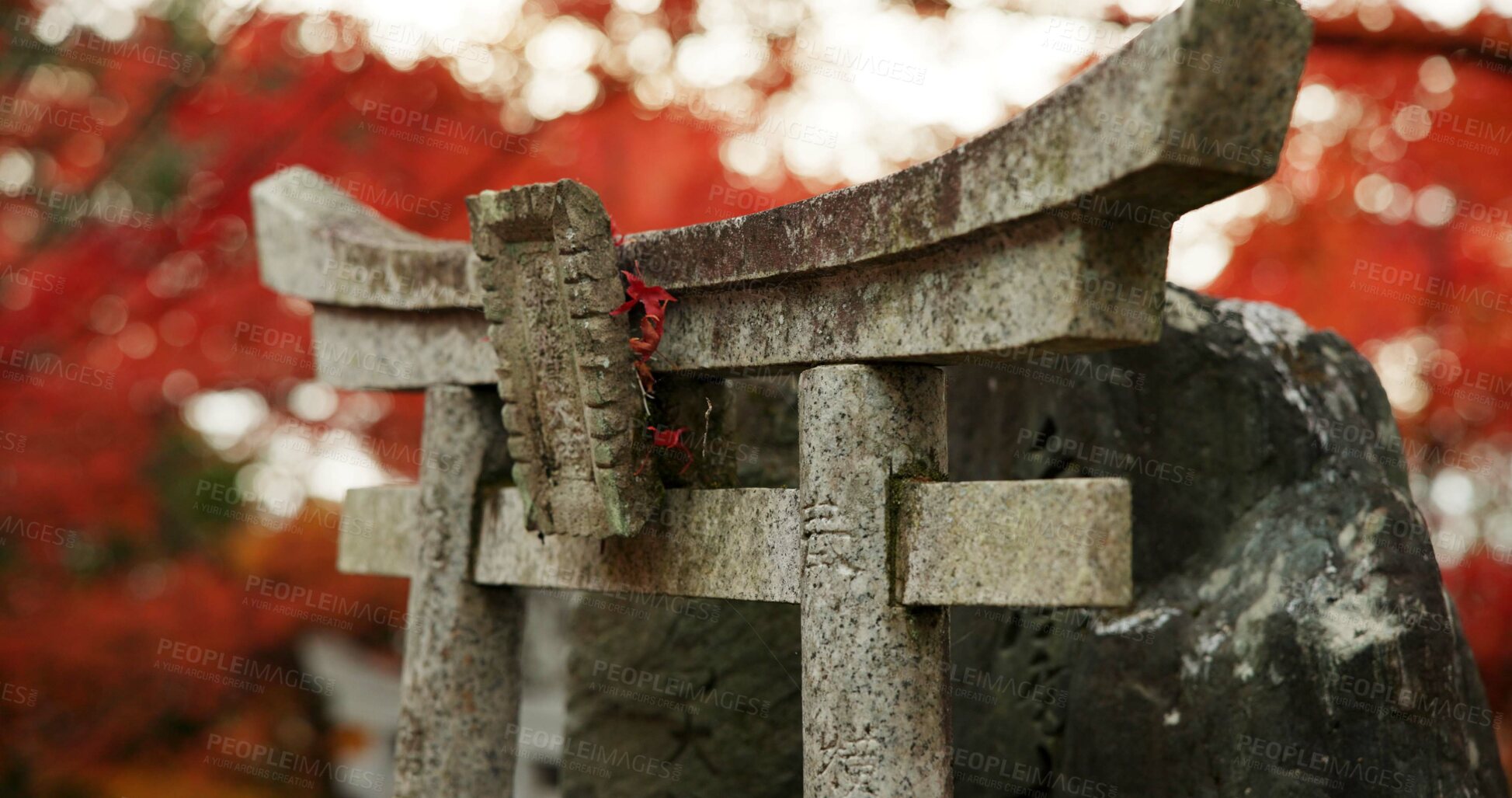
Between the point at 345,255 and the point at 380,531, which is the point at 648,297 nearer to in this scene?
the point at 345,255

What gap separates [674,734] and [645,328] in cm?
237

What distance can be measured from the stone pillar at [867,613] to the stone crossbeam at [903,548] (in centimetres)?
7

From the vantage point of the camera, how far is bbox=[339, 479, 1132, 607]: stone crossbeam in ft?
7.58

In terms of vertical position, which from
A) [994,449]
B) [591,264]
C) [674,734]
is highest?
[591,264]

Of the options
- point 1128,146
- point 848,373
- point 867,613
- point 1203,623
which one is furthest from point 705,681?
point 1128,146

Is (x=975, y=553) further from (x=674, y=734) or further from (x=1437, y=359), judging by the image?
(x=1437, y=359)

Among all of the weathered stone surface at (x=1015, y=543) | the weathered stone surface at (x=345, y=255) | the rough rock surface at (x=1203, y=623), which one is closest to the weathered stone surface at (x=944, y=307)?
the weathered stone surface at (x=1015, y=543)

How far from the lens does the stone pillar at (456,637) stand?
3.87 metres

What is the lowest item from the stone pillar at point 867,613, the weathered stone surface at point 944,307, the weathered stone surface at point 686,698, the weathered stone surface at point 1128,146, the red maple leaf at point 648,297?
the weathered stone surface at point 686,698

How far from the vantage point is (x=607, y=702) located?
5.05 metres

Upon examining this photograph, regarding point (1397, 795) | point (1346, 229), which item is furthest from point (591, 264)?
point (1346, 229)

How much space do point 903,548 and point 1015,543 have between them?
1.00ft

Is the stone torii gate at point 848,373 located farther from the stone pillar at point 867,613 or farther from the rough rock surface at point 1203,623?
the rough rock surface at point 1203,623

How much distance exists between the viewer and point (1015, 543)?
2432 millimetres
